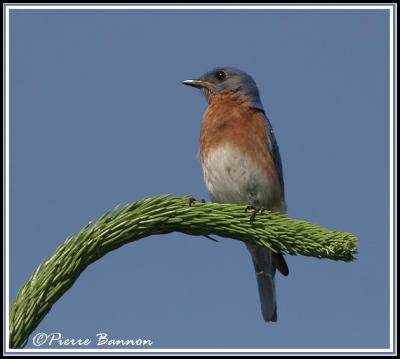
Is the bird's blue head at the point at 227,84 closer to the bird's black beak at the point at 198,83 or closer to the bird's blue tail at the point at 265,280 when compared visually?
the bird's black beak at the point at 198,83

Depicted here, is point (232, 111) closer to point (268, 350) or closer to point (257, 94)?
point (257, 94)

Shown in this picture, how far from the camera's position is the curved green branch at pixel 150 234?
12.7ft

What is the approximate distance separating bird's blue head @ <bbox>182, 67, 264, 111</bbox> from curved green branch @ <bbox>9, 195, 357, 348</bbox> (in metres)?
2.86

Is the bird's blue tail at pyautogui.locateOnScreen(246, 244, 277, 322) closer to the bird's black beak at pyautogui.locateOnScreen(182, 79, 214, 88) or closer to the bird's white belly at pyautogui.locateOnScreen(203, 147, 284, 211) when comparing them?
the bird's white belly at pyautogui.locateOnScreen(203, 147, 284, 211)

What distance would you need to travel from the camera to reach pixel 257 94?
7.48m

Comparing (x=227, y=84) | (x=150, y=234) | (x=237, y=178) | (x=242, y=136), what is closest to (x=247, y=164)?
(x=237, y=178)

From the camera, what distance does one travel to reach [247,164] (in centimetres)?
660

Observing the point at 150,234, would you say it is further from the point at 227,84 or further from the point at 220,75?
the point at 220,75

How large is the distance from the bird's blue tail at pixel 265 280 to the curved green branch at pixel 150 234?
2.14m

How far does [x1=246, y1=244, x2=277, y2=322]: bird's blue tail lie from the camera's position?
6.68 metres

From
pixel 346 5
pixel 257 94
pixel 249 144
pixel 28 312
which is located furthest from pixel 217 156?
pixel 28 312

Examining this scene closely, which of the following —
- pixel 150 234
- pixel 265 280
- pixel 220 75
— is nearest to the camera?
pixel 150 234

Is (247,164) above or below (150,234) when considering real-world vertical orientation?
above

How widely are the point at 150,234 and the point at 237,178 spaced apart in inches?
92.5
